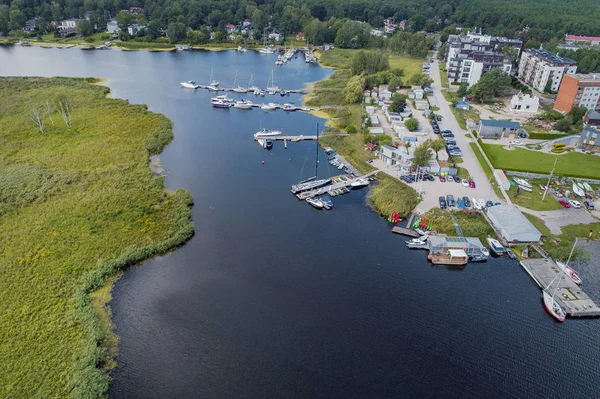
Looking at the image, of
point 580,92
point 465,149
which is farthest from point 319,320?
point 580,92

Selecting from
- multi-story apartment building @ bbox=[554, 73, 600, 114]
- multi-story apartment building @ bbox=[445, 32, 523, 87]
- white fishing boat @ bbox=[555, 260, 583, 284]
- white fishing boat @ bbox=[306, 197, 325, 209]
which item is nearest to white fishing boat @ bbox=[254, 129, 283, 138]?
white fishing boat @ bbox=[306, 197, 325, 209]

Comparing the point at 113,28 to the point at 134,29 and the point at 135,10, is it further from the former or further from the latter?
the point at 135,10

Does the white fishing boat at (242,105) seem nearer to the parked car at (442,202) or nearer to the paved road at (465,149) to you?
the paved road at (465,149)

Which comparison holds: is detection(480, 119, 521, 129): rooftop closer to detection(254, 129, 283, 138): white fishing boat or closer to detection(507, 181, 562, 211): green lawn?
detection(507, 181, 562, 211): green lawn

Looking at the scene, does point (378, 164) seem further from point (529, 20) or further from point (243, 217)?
point (529, 20)

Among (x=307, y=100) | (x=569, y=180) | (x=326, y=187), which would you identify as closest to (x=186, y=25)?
(x=307, y=100)
